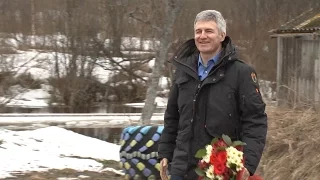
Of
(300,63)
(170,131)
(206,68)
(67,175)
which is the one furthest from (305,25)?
(206,68)

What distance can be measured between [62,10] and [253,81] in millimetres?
26137

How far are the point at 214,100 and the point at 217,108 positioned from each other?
50 mm

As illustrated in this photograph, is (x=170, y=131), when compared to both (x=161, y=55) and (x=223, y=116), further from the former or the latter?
(x=161, y=55)

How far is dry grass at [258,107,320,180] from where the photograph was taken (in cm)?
625

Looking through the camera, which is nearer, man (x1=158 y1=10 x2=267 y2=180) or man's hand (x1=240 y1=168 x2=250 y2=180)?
man's hand (x1=240 y1=168 x2=250 y2=180)

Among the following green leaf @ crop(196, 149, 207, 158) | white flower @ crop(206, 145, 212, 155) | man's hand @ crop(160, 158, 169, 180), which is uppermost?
white flower @ crop(206, 145, 212, 155)

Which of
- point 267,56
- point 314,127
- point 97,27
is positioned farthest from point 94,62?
point 314,127

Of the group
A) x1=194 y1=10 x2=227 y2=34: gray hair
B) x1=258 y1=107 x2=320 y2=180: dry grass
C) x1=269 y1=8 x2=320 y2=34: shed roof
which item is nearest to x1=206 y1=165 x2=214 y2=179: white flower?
x1=194 y1=10 x2=227 y2=34: gray hair

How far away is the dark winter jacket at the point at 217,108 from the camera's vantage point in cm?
302

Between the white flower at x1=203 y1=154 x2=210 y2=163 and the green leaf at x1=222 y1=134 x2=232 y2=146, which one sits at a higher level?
the green leaf at x1=222 y1=134 x2=232 y2=146

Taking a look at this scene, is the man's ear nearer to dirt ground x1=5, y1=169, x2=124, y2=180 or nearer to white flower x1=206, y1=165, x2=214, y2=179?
white flower x1=206, y1=165, x2=214, y2=179

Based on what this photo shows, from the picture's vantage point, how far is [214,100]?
122 inches

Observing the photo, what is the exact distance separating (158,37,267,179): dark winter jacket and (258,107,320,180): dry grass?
10.7 ft

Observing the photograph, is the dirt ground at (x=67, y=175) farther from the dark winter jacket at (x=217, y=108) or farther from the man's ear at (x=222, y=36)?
the man's ear at (x=222, y=36)
